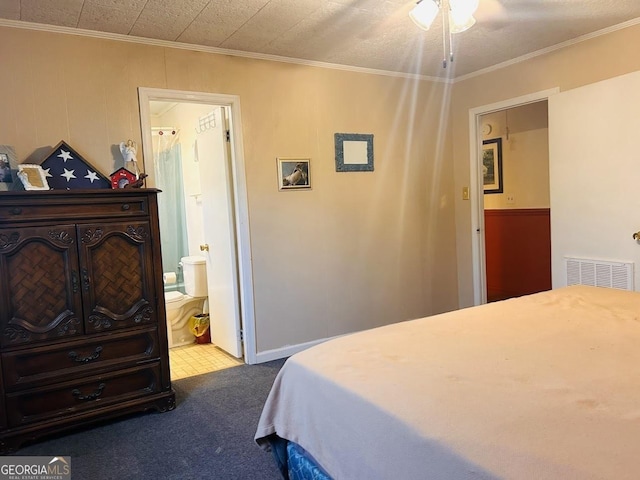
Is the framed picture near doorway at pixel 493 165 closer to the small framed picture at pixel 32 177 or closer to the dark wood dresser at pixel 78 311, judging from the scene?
the dark wood dresser at pixel 78 311

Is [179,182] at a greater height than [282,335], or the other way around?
[179,182]

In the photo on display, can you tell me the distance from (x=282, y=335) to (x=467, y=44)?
266 cm

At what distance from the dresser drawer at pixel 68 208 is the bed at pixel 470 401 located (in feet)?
4.88

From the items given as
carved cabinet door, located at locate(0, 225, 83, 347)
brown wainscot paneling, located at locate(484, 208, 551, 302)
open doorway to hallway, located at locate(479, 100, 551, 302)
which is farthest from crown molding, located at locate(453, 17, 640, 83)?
carved cabinet door, located at locate(0, 225, 83, 347)

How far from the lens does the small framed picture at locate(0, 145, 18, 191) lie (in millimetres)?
2543

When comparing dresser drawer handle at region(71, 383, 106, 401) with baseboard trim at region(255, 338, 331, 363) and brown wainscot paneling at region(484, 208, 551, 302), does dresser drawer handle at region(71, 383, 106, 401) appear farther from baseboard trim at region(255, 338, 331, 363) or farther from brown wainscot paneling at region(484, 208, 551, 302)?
brown wainscot paneling at region(484, 208, 551, 302)

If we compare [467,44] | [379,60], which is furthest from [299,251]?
[467,44]

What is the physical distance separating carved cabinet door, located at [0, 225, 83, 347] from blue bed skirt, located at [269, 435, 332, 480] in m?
1.43

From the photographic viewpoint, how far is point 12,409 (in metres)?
2.36

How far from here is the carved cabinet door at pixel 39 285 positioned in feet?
7.65

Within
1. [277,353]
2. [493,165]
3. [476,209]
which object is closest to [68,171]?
[277,353]

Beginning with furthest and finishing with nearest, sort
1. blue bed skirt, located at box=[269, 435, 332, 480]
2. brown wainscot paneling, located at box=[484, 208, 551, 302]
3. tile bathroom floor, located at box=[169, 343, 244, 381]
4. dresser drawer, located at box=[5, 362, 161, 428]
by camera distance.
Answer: brown wainscot paneling, located at box=[484, 208, 551, 302] < tile bathroom floor, located at box=[169, 343, 244, 381] < dresser drawer, located at box=[5, 362, 161, 428] < blue bed skirt, located at box=[269, 435, 332, 480]

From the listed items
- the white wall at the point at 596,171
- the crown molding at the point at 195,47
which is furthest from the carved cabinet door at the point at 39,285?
the white wall at the point at 596,171

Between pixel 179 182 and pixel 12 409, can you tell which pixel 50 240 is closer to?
pixel 12 409
